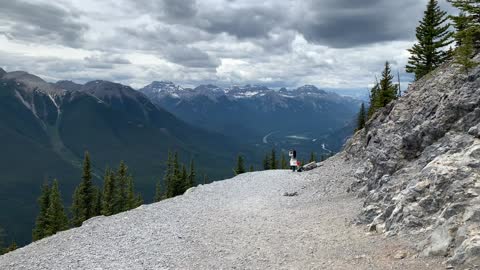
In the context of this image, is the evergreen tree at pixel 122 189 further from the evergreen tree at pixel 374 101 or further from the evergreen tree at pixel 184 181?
the evergreen tree at pixel 374 101

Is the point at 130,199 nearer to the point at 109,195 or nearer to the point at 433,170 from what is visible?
the point at 109,195

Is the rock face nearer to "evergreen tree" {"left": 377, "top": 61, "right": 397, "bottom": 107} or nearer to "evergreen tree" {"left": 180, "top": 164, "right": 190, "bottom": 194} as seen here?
"evergreen tree" {"left": 377, "top": 61, "right": 397, "bottom": 107}

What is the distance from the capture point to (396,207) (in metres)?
18.7

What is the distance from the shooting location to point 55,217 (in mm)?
63000

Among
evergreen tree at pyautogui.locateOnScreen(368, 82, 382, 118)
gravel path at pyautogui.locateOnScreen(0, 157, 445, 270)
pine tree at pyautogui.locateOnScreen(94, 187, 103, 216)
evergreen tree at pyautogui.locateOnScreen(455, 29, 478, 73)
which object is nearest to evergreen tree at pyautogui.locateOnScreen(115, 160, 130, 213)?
pine tree at pyautogui.locateOnScreen(94, 187, 103, 216)

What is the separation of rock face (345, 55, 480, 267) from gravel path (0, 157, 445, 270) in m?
1.23

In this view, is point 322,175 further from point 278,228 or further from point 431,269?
point 431,269

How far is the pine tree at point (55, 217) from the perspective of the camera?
62.2m

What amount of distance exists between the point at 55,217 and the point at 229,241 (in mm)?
52911

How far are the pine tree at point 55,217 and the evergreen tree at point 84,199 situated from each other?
364cm

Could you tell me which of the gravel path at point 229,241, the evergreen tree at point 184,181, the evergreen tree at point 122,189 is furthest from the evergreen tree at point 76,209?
the gravel path at point 229,241

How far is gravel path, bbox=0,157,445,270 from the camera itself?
55.6ft

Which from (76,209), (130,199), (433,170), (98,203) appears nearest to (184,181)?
(130,199)

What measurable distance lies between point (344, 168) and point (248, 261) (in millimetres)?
26655
